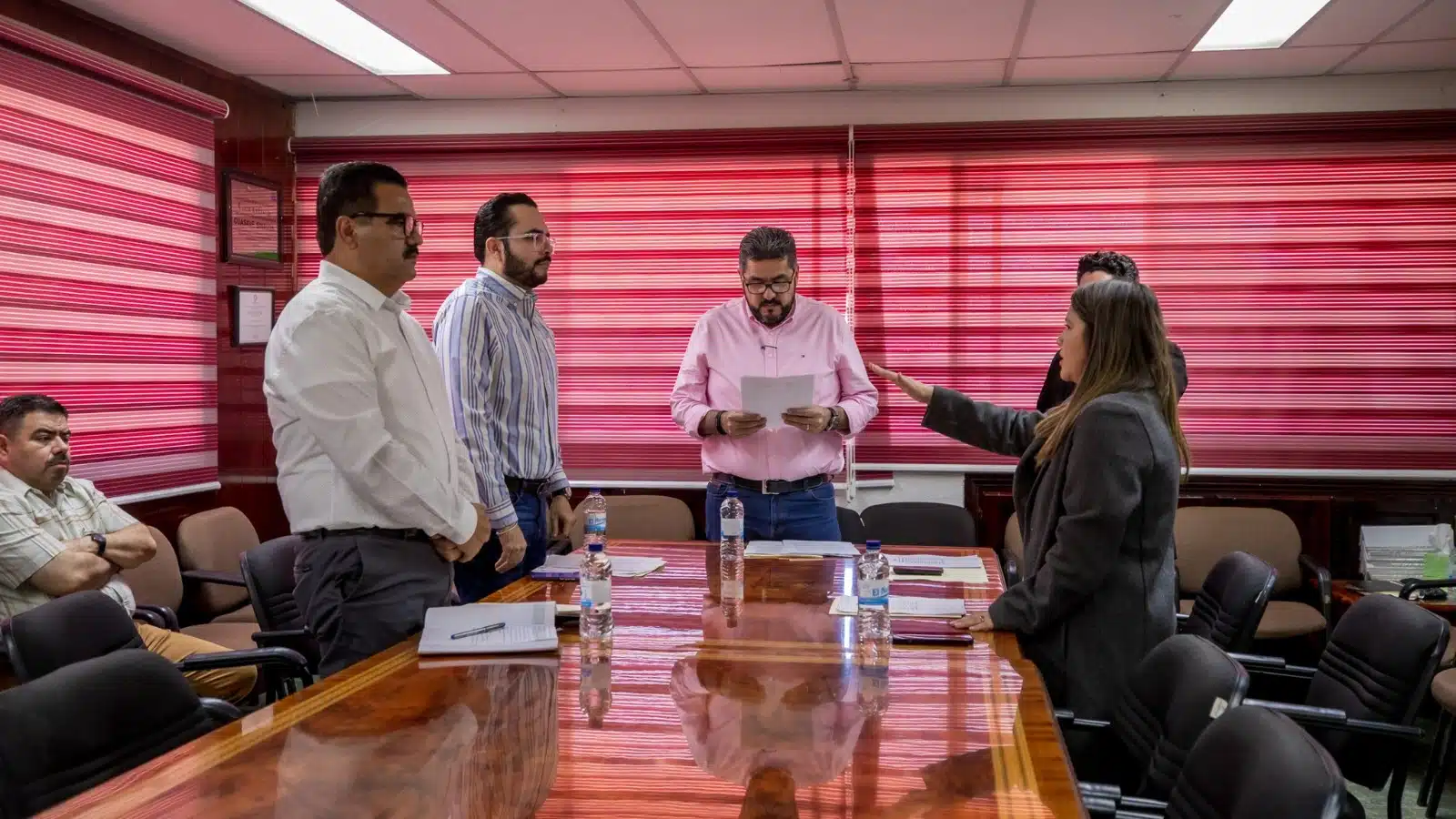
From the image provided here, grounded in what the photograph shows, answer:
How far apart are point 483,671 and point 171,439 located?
11.6ft

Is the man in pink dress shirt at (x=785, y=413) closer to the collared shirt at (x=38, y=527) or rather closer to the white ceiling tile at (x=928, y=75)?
the white ceiling tile at (x=928, y=75)

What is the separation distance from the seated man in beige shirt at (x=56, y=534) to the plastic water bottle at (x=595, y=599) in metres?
1.96

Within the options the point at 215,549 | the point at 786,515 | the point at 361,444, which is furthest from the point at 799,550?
the point at 215,549

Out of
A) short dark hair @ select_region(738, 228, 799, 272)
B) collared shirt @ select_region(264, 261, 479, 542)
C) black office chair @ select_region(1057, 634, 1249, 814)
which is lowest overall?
black office chair @ select_region(1057, 634, 1249, 814)

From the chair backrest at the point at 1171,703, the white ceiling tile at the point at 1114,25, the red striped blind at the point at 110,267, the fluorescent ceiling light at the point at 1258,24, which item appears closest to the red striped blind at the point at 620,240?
the red striped blind at the point at 110,267

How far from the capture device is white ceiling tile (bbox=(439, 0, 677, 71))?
4.41 metres

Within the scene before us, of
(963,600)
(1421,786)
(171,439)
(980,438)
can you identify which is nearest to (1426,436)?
(1421,786)

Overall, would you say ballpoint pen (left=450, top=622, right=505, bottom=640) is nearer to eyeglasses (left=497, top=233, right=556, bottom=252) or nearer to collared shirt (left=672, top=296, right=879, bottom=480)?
eyeglasses (left=497, top=233, right=556, bottom=252)

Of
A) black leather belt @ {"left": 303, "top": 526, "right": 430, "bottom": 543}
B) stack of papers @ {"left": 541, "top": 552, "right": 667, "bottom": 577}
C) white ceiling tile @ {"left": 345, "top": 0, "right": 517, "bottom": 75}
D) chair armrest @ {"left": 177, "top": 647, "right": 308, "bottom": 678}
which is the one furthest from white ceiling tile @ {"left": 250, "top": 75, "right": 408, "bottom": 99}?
black leather belt @ {"left": 303, "top": 526, "right": 430, "bottom": 543}

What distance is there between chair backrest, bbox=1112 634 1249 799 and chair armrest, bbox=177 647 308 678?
7.70 feet

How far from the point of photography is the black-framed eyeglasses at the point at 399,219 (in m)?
2.86

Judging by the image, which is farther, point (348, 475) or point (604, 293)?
point (604, 293)

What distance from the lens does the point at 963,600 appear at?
3088mm

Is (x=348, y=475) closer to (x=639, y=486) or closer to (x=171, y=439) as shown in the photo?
(x=171, y=439)
